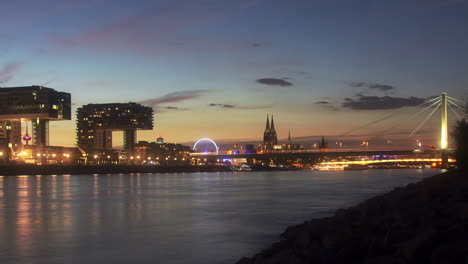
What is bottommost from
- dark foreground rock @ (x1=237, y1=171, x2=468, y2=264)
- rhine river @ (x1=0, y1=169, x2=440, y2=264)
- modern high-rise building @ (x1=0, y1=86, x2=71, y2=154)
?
rhine river @ (x1=0, y1=169, x2=440, y2=264)

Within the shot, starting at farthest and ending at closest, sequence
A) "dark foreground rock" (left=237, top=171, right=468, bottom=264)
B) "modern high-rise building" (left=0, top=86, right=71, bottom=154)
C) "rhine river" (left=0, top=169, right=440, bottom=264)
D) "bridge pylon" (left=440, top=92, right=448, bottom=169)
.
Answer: "modern high-rise building" (left=0, top=86, right=71, bottom=154)
"bridge pylon" (left=440, top=92, right=448, bottom=169)
"rhine river" (left=0, top=169, right=440, bottom=264)
"dark foreground rock" (left=237, top=171, right=468, bottom=264)

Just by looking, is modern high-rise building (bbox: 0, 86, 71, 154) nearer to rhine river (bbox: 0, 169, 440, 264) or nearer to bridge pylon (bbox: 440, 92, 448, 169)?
bridge pylon (bbox: 440, 92, 448, 169)

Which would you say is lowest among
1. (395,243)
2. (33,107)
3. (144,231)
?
(144,231)

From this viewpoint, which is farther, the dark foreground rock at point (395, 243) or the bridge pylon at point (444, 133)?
the bridge pylon at point (444, 133)

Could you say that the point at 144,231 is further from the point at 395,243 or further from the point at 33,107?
the point at 33,107

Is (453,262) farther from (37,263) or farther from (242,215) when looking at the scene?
(242,215)

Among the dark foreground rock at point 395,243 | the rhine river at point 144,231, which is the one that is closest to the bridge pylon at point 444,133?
the rhine river at point 144,231

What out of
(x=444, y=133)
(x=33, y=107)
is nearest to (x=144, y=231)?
(x=444, y=133)

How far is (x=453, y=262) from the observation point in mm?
8141

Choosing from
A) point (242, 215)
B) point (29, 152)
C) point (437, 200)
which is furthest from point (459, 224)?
point (29, 152)

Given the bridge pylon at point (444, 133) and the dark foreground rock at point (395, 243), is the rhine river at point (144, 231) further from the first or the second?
the bridge pylon at point (444, 133)

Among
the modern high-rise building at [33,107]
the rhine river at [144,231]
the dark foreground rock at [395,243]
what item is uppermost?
the modern high-rise building at [33,107]

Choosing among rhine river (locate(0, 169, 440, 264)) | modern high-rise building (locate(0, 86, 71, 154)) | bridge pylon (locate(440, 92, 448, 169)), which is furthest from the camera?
modern high-rise building (locate(0, 86, 71, 154))

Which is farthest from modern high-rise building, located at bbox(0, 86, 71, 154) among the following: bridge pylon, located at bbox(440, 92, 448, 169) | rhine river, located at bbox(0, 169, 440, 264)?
rhine river, located at bbox(0, 169, 440, 264)
